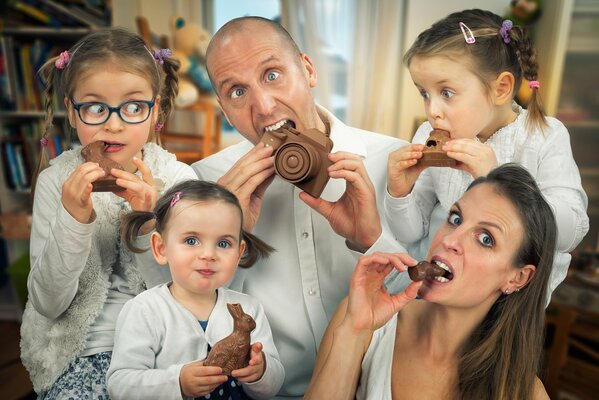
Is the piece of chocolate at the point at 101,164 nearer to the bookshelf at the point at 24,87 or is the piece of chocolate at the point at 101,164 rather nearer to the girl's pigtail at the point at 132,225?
the girl's pigtail at the point at 132,225

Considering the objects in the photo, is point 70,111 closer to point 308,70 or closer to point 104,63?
point 104,63

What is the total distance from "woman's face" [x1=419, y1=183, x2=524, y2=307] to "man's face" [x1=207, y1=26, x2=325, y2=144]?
297 mm

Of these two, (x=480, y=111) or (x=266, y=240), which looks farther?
(x=266, y=240)

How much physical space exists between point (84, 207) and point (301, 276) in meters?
0.39

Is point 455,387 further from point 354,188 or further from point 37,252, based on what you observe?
point 37,252

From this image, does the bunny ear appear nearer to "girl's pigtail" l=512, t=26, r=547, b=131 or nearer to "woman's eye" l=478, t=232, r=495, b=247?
"woman's eye" l=478, t=232, r=495, b=247

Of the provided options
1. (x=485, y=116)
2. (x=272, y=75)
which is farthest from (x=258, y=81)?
(x=485, y=116)

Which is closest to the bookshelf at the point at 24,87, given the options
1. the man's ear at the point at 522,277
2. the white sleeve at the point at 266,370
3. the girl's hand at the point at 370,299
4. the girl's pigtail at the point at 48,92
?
the girl's pigtail at the point at 48,92

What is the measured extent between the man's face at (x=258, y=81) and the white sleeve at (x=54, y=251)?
0.28 metres

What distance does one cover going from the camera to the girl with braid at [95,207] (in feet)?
2.31

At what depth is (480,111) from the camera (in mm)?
750

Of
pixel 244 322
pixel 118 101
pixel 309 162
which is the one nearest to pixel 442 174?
pixel 309 162

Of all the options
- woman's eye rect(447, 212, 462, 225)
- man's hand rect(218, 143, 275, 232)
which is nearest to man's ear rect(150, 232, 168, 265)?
man's hand rect(218, 143, 275, 232)

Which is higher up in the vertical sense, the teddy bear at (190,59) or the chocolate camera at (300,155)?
the teddy bear at (190,59)
